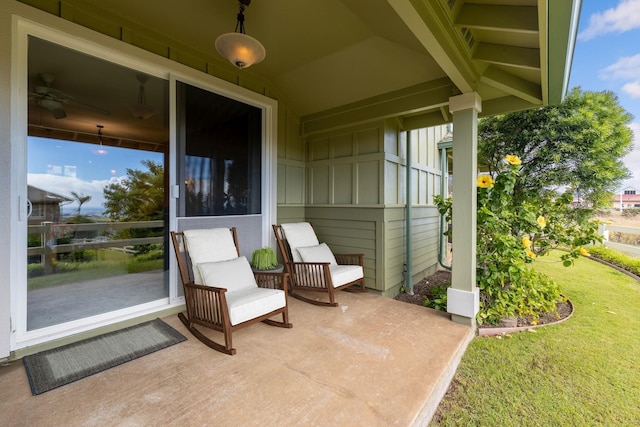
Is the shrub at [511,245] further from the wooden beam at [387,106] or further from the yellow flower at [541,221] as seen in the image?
the wooden beam at [387,106]

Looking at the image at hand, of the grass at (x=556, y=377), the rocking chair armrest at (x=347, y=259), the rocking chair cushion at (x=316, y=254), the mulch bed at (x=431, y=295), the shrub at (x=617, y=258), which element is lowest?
the grass at (x=556, y=377)

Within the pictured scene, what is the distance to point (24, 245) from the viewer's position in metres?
2.16

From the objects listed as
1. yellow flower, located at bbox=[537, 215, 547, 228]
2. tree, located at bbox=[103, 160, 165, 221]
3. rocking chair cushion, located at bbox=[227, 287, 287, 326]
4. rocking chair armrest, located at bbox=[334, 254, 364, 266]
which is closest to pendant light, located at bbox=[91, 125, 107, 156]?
tree, located at bbox=[103, 160, 165, 221]

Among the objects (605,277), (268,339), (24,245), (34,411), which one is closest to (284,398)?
(268,339)

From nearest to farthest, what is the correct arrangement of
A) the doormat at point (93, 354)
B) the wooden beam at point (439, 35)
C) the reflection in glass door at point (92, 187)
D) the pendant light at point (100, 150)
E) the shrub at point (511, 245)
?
1. the wooden beam at point (439, 35)
2. the doormat at point (93, 354)
3. the reflection in glass door at point (92, 187)
4. the shrub at point (511, 245)
5. the pendant light at point (100, 150)

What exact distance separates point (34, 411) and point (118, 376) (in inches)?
16.3

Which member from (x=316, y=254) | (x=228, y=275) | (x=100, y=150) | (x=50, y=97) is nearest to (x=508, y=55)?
(x=316, y=254)

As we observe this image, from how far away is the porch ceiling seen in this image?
6.53ft

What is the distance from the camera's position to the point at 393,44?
2953mm

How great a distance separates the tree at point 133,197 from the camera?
13.7 ft

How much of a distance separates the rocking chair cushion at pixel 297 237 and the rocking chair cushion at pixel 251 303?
983mm

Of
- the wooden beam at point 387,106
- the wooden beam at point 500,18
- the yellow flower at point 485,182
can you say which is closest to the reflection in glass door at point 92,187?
the wooden beam at point 387,106

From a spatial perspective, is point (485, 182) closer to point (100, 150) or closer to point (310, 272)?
point (310, 272)

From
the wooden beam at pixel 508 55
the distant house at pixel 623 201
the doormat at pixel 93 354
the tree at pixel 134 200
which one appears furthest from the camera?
the distant house at pixel 623 201
